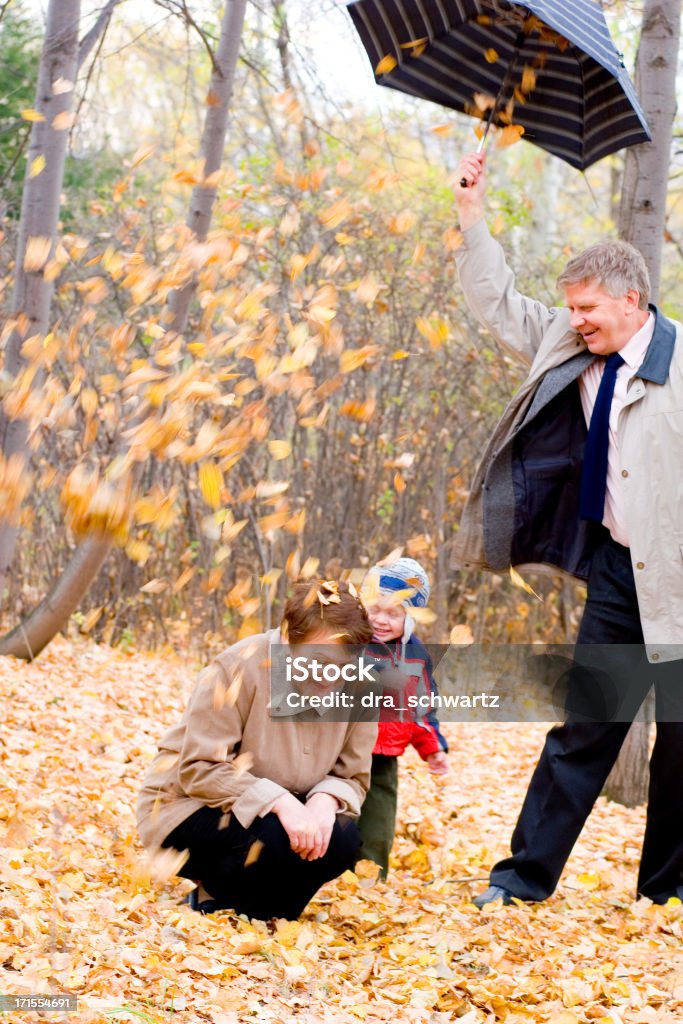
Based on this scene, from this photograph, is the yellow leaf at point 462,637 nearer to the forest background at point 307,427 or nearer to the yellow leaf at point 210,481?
the forest background at point 307,427

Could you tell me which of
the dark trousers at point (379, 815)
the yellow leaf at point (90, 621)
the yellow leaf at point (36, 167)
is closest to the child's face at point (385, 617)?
the dark trousers at point (379, 815)

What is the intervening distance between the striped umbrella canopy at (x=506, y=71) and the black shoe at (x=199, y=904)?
8.04 ft

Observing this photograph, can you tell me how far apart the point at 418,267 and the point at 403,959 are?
15.6ft

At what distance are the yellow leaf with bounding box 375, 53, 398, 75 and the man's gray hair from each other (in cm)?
95

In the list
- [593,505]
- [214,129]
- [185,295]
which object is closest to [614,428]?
[593,505]

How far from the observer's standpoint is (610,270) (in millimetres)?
3285

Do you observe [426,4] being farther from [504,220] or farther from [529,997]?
[504,220]

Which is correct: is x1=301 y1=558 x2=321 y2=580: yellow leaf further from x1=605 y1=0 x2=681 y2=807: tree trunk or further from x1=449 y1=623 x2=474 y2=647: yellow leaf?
x1=605 y1=0 x2=681 y2=807: tree trunk

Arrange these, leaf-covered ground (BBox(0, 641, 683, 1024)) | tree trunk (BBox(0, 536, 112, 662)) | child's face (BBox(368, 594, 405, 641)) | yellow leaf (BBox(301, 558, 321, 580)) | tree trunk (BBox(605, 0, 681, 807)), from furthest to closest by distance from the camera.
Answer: tree trunk (BBox(0, 536, 112, 662)) → yellow leaf (BBox(301, 558, 321, 580)) → tree trunk (BBox(605, 0, 681, 807)) → child's face (BBox(368, 594, 405, 641)) → leaf-covered ground (BBox(0, 641, 683, 1024))

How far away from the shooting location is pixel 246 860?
3031mm

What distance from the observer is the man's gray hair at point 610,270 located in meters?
3.29

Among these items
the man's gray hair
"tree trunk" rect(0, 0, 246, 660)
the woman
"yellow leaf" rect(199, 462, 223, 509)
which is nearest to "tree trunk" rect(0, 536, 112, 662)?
"tree trunk" rect(0, 0, 246, 660)

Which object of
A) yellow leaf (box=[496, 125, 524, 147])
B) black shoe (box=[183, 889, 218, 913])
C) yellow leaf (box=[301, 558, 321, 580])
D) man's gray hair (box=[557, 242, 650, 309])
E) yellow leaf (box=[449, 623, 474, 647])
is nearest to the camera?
black shoe (box=[183, 889, 218, 913])

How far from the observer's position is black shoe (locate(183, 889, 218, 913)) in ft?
10.2
